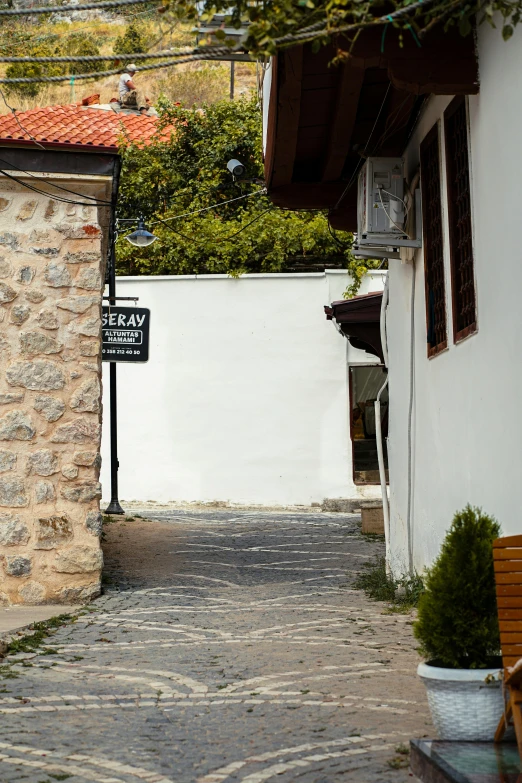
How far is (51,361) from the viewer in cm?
725

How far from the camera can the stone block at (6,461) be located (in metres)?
7.11

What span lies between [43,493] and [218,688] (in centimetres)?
295

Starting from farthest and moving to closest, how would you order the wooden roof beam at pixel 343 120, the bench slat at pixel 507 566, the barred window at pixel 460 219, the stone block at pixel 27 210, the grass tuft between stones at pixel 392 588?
1. the stone block at pixel 27 210
2. the grass tuft between stones at pixel 392 588
3. the wooden roof beam at pixel 343 120
4. the barred window at pixel 460 219
5. the bench slat at pixel 507 566

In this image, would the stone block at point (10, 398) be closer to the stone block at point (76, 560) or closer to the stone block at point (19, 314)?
the stone block at point (19, 314)

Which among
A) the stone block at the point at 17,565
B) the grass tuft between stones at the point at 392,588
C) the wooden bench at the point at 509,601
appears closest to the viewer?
the wooden bench at the point at 509,601

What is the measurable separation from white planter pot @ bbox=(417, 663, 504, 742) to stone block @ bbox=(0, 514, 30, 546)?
14.2 feet

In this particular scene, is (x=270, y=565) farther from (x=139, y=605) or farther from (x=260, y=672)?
(x=260, y=672)

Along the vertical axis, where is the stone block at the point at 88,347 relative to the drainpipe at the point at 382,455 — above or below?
above

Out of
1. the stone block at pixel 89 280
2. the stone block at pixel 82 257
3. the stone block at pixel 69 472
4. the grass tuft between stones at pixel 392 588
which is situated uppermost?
the stone block at pixel 82 257

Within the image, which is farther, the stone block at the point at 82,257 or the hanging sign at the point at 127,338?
the hanging sign at the point at 127,338

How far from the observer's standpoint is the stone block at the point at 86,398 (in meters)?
7.24

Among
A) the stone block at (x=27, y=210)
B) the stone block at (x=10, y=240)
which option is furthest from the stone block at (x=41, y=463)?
the stone block at (x=27, y=210)

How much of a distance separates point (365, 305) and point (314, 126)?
4.11 m

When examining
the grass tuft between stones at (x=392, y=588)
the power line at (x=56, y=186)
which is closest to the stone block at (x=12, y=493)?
Answer: the power line at (x=56, y=186)
